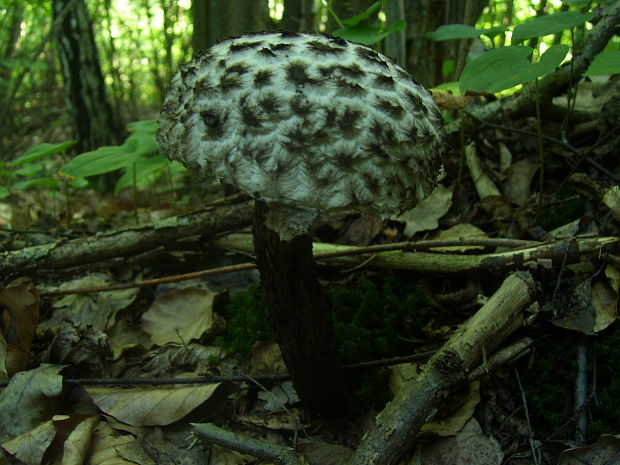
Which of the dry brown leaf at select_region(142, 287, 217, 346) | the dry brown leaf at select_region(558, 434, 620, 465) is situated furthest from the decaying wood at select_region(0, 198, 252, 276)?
the dry brown leaf at select_region(558, 434, 620, 465)

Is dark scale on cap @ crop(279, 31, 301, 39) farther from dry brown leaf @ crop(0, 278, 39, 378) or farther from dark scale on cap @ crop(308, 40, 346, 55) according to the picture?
dry brown leaf @ crop(0, 278, 39, 378)

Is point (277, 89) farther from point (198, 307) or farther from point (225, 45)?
point (198, 307)

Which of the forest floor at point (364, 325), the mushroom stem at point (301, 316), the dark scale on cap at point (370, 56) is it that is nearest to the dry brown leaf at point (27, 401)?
the forest floor at point (364, 325)

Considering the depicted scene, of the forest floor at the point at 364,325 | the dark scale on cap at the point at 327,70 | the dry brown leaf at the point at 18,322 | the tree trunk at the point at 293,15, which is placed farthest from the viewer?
the tree trunk at the point at 293,15

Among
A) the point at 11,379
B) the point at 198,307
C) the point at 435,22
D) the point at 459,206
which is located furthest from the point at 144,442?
the point at 435,22

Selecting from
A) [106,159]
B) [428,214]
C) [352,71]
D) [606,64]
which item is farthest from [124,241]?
[606,64]

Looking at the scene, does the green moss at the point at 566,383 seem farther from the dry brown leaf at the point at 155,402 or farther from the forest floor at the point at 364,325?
the dry brown leaf at the point at 155,402
